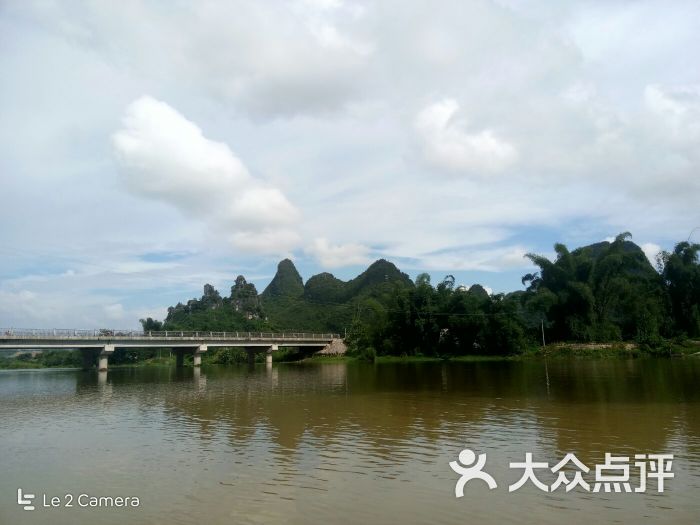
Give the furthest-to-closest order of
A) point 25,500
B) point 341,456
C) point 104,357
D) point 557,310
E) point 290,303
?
point 290,303, point 557,310, point 104,357, point 341,456, point 25,500

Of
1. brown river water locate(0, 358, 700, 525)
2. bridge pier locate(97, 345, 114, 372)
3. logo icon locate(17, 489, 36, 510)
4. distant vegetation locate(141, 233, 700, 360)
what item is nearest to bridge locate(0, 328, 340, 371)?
bridge pier locate(97, 345, 114, 372)

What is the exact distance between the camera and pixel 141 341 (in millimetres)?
52969

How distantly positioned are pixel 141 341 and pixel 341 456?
47597 mm

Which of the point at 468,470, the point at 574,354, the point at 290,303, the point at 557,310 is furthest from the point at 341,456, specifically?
the point at 290,303

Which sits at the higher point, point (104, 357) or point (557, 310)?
point (557, 310)

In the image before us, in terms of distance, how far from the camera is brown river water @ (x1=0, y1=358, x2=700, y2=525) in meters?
7.74

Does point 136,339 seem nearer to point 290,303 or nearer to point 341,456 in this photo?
point 341,456

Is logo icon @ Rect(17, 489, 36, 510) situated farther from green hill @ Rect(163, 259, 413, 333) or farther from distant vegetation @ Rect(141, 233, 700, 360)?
green hill @ Rect(163, 259, 413, 333)

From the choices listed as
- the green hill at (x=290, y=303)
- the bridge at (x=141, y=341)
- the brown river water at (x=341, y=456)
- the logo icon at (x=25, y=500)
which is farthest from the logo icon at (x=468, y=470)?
the green hill at (x=290, y=303)

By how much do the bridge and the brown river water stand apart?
2730 cm

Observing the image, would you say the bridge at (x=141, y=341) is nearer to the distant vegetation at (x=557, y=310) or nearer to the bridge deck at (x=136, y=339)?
the bridge deck at (x=136, y=339)

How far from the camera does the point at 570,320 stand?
56938 millimetres

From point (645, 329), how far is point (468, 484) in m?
54.8

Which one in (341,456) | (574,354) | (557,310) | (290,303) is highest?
(290,303)
